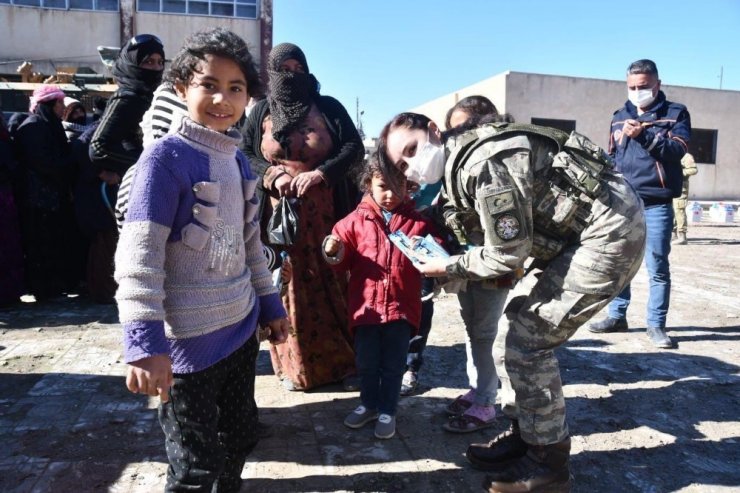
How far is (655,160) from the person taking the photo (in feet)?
15.2

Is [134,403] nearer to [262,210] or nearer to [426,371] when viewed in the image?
[262,210]

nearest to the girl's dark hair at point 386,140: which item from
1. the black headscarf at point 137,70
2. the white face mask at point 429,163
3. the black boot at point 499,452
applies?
the white face mask at point 429,163

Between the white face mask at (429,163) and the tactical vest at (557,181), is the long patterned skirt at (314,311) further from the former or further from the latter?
the tactical vest at (557,181)

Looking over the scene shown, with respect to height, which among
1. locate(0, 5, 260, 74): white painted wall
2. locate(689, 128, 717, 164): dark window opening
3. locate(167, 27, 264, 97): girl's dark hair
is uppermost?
locate(0, 5, 260, 74): white painted wall

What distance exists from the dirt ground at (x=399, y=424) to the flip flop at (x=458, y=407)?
6 cm

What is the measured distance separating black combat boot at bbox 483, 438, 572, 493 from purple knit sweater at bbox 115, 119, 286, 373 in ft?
4.24

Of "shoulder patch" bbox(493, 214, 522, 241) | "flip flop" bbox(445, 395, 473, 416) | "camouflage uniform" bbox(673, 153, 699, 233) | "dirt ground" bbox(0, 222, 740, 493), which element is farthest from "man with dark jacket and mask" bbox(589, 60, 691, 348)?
"camouflage uniform" bbox(673, 153, 699, 233)

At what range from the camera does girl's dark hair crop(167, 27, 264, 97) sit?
6.08 ft

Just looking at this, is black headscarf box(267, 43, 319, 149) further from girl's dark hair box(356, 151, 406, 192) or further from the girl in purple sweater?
the girl in purple sweater

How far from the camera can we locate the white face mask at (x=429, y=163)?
233 cm

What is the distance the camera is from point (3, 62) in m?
18.6

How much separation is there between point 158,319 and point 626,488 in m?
2.13

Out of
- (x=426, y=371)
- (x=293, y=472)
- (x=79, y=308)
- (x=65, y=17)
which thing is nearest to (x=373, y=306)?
(x=293, y=472)

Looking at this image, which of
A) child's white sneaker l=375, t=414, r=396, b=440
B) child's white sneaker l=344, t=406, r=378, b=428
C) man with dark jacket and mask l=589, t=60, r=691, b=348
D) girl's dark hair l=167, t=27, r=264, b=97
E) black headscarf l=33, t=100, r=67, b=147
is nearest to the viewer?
girl's dark hair l=167, t=27, r=264, b=97
